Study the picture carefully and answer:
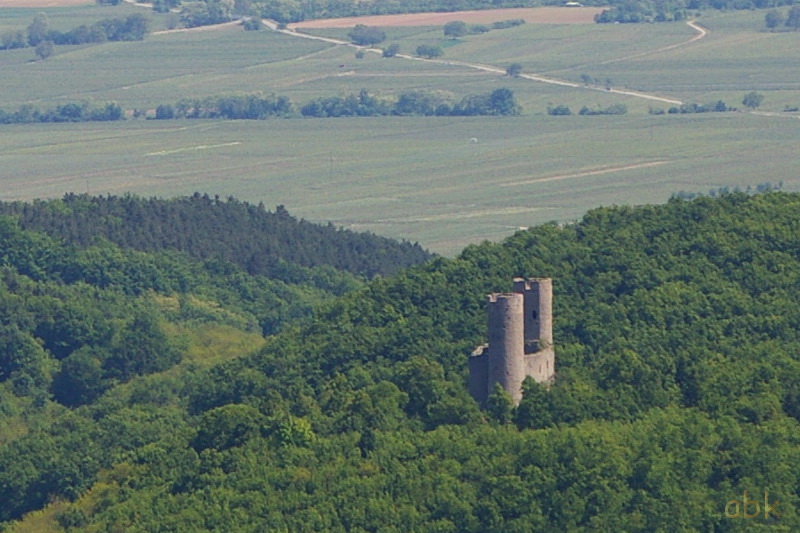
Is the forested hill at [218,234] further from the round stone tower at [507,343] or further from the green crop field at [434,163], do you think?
the round stone tower at [507,343]

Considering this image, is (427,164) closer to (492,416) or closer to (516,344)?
(492,416)

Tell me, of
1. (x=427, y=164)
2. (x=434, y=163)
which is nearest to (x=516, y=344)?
(x=427, y=164)

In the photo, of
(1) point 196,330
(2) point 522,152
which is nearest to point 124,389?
(1) point 196,330

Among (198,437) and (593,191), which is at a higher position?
(198,437)

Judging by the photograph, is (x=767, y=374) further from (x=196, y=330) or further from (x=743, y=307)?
(x=196, y=330)

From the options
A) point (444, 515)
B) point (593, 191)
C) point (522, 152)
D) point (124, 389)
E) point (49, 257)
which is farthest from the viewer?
point (522, 152)

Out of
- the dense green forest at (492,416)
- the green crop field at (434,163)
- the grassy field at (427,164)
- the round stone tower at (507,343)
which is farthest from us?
the green crop field at (434,163)

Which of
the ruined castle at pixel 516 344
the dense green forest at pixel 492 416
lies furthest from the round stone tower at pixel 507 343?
the dense green forest at pixel 492 416
